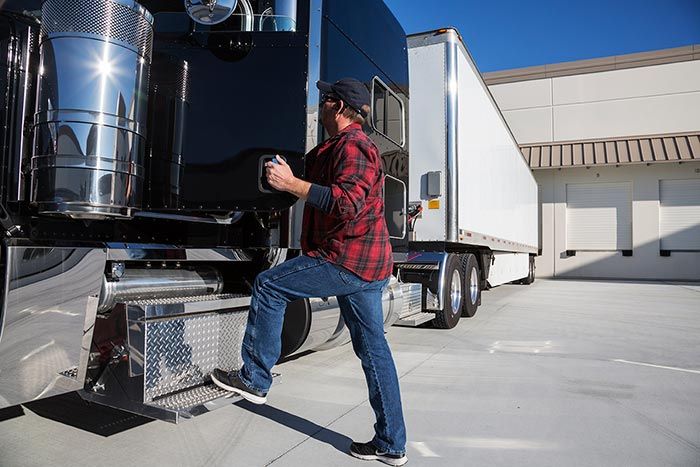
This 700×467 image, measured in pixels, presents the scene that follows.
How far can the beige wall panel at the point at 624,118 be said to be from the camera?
65.0ft

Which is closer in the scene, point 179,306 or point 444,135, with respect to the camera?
point 179,306

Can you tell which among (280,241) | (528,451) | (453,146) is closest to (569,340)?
(453,146)

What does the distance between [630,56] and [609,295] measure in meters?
12.5

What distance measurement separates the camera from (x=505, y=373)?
4.63 meters

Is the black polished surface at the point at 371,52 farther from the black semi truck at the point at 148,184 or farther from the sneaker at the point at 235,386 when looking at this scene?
the sneaker at the point at 235,386

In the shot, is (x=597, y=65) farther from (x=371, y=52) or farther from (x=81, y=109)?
(x=81, y=109)

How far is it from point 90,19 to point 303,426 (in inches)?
94.8

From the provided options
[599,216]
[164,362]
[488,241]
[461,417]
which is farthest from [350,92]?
[599,216]

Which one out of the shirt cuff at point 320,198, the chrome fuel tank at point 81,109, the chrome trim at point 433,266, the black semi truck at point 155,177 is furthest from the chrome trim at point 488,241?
the chrome fuel tank at point 81,109

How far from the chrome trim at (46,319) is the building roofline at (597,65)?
67.1ft

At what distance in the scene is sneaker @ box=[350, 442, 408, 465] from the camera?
259 centimetres

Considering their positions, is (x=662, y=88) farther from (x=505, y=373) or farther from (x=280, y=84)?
(x=280, y=84)

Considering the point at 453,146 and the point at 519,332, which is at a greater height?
the point at 453,146

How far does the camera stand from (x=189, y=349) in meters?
2.71
